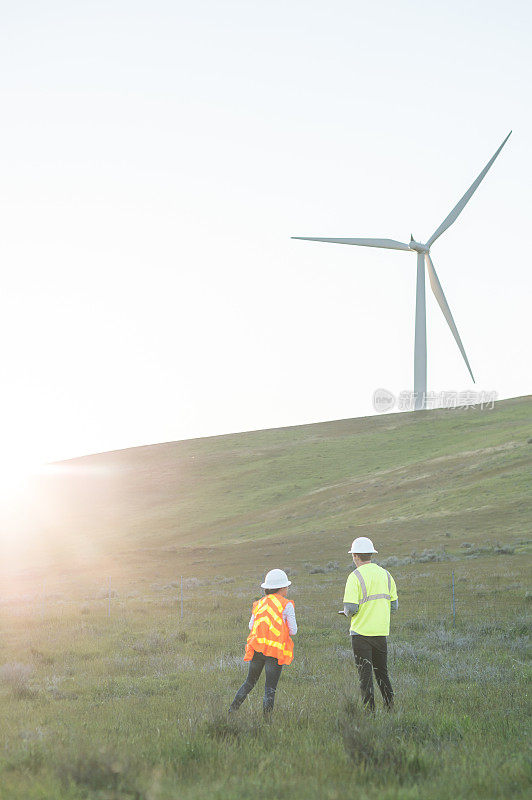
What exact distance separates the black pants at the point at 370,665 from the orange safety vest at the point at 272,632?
0.81 meters

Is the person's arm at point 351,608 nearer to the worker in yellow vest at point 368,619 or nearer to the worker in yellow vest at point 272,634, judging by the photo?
the worker in yellow vest at point 368,619

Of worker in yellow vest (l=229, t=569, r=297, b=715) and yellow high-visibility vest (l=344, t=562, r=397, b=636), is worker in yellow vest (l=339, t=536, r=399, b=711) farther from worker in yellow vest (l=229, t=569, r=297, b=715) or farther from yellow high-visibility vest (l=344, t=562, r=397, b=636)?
worker in yellow vest (l=229, t=569, r=297, b=715)

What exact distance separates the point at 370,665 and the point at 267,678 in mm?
1222

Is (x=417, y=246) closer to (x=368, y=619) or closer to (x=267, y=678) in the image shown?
(x=368, y=619)

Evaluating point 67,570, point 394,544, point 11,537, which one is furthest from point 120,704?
point 11,537

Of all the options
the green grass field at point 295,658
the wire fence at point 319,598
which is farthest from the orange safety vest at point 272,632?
the wire fence at point 319,598

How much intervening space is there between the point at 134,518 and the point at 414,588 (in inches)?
2405

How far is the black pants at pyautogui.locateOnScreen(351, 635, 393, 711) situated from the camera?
955cm

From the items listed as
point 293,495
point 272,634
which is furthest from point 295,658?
point 293,495

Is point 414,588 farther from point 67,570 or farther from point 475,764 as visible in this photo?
point 67,570

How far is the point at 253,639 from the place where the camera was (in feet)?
31.5

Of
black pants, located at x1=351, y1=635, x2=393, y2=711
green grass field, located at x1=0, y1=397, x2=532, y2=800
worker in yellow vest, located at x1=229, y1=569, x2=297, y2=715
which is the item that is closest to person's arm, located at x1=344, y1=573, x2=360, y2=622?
black pants, located at x1=351, y1=635, x2=393, y2=711

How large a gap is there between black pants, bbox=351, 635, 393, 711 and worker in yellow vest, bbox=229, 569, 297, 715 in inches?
31.6

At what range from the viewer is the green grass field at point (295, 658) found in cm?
645
